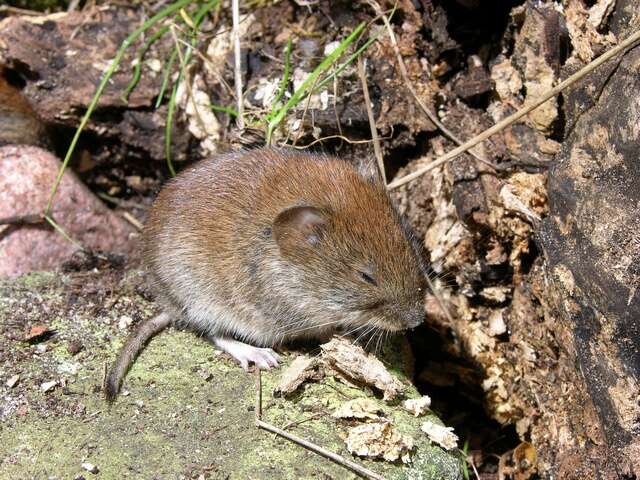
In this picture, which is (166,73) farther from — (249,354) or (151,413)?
(151,413)

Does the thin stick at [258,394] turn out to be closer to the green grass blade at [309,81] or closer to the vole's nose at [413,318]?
the vole's nose at [413,318]

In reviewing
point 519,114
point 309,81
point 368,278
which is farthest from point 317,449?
point 309,81

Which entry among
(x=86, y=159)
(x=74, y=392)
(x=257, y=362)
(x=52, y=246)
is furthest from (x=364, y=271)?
(x=86, y=159)

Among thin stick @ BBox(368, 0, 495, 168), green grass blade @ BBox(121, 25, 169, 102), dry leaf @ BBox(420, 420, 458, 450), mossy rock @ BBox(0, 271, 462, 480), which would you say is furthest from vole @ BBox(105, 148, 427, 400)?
green grass blade @ BBox(121, 25, 169, 102)

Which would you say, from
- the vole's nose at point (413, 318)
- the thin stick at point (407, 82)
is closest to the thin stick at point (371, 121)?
the thin stick at point (407, 82)

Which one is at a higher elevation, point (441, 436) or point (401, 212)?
point (401, 212)

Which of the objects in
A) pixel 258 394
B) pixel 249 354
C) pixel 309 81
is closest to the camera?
pixel 258 394
